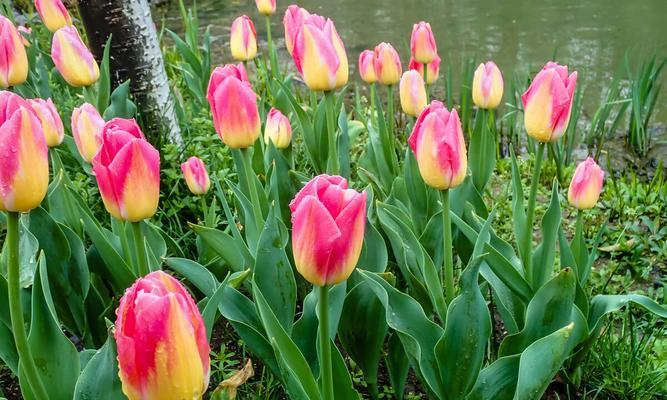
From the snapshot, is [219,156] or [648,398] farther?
[219,156]

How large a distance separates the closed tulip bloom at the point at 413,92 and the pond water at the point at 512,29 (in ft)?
9.57

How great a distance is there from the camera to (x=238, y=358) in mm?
1950

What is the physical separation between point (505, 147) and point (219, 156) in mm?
1903

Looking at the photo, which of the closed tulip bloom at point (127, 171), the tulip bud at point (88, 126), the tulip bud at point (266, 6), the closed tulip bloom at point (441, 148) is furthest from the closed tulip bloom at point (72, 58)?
the tulip bud at point (266, 6)

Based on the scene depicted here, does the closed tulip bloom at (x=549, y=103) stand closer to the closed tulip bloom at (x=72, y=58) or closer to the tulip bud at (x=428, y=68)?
the tulip bud at (x=428, y=68)

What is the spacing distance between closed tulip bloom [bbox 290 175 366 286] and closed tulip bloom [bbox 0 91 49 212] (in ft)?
1.17

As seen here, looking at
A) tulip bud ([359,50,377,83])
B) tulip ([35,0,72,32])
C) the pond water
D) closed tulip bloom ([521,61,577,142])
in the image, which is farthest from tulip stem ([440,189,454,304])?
the pond water

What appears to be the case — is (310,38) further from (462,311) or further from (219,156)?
(219,156)

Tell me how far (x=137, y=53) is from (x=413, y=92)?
1307 millimetres

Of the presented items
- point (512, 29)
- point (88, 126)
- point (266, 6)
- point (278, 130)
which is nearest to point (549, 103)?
point (278, 130)

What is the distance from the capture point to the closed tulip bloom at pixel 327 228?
94 centimetres

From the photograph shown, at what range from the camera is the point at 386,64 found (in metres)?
2.23

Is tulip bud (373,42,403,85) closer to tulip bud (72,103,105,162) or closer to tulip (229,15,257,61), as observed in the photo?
tulip (229,15,257,61)

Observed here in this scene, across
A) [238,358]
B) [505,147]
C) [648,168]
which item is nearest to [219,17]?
[505,147]
